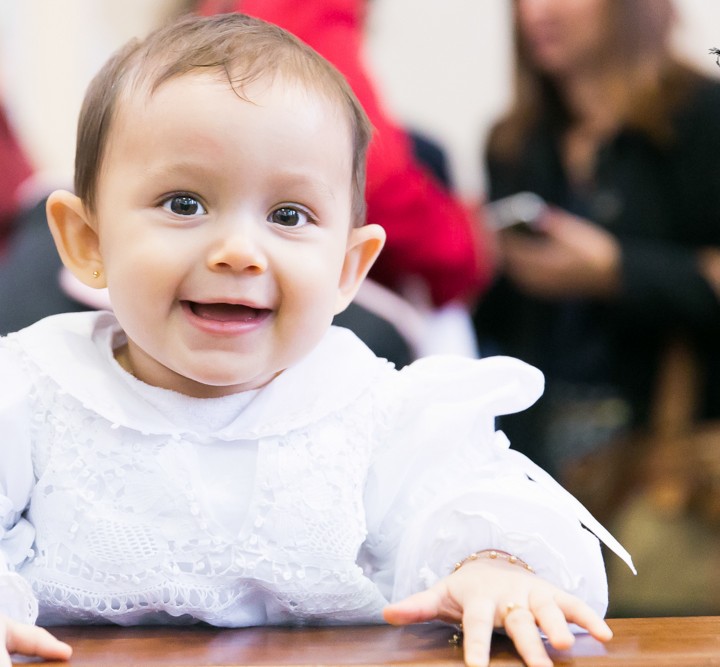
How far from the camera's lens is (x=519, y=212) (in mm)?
2025

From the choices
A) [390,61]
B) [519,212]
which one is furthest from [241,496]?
[390,61]

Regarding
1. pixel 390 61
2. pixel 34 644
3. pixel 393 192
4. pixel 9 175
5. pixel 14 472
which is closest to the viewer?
pixel 34 644

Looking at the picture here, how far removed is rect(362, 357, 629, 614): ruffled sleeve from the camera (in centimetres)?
78

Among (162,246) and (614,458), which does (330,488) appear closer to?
(162,246)

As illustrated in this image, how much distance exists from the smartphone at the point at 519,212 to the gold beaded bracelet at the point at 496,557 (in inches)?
51.2

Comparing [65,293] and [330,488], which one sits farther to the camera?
[65,293]

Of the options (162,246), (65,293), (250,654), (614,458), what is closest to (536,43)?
(614,458)

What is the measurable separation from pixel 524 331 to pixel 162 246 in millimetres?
1436

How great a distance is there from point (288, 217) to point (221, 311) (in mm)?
78

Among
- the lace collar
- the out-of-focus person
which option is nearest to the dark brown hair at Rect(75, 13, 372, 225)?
the lace collar

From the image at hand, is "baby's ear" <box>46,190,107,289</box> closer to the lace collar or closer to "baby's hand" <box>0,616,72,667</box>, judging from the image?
the lace collar

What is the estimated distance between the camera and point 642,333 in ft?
6.65

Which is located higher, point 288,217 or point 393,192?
point 288,217

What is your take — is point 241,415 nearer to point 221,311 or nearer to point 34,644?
point 221,311
